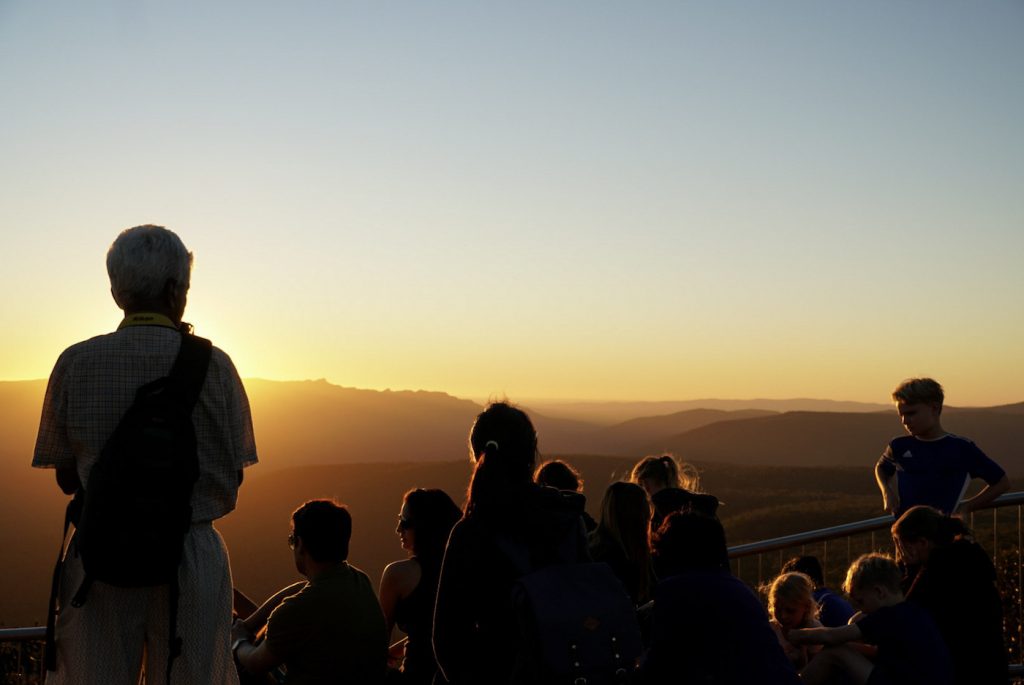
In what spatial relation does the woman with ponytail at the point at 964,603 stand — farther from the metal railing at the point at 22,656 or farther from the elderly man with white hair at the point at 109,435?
the metal railing at the point at 22,656

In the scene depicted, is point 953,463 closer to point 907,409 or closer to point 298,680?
point 907,409

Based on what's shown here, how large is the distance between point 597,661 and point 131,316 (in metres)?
1.74

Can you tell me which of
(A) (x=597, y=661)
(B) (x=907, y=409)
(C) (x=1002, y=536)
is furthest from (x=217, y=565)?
(C) (x=1002, y=536)

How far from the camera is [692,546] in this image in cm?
361

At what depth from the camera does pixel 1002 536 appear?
369 inches

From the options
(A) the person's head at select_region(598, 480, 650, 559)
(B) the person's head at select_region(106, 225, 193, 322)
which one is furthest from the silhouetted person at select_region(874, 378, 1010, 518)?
(B) the person's head at select_region(106, 225, 193, 322)

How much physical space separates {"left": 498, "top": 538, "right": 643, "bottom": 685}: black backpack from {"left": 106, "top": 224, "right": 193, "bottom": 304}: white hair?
1.31 m

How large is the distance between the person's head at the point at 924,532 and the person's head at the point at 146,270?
11.6ft

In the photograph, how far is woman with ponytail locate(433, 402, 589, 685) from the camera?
3316mm

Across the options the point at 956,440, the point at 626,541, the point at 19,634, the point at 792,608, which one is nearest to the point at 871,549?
the point at 956,440

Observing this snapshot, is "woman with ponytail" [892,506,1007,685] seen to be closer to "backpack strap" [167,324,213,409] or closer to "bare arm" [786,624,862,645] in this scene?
"bare arm" [786,624,862,645]

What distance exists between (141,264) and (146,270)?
0.02m

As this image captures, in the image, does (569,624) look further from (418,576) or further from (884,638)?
(884,638)

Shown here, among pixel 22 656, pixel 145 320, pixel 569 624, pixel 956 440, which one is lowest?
pixel 22 656
